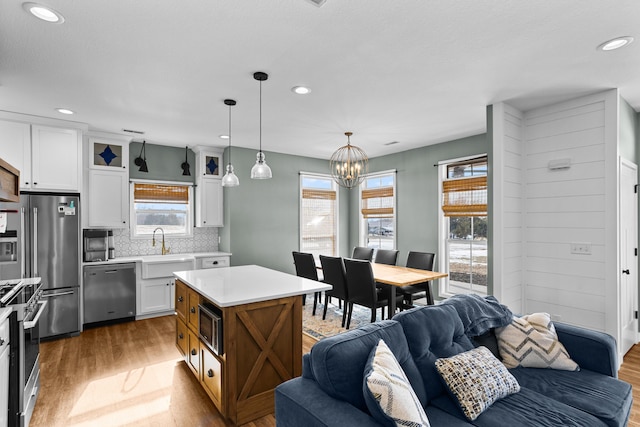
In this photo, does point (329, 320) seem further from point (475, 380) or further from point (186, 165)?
point (186, 165)

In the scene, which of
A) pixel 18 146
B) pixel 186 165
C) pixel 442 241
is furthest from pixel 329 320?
Answer: pixel 18 146

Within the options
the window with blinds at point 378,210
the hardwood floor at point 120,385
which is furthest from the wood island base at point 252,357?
the window with blinds at point 378,210

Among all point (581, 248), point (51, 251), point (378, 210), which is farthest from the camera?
point (378, 210)

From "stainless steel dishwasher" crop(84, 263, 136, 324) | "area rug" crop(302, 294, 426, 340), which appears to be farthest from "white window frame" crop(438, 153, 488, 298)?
"stainless steel dishwasher" crop(84, 263, 136, 324)

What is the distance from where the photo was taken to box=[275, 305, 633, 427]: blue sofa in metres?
1.56

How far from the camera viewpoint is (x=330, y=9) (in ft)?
6.18

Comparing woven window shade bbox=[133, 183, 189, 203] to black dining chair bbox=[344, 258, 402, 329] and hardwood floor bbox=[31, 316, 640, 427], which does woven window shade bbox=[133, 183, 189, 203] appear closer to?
hardwood floor bbox=[31, 316, 640, 427]

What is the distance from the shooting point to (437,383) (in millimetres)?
1868

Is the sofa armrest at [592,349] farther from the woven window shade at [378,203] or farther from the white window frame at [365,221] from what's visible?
the woven window shade at [378,203]

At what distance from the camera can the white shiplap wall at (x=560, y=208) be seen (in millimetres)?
3111

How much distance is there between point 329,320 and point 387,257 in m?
1.35

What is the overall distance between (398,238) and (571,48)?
3954mm

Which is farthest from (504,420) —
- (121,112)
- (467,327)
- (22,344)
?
(121,112)

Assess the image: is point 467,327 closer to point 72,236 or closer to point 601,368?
point 601,368
